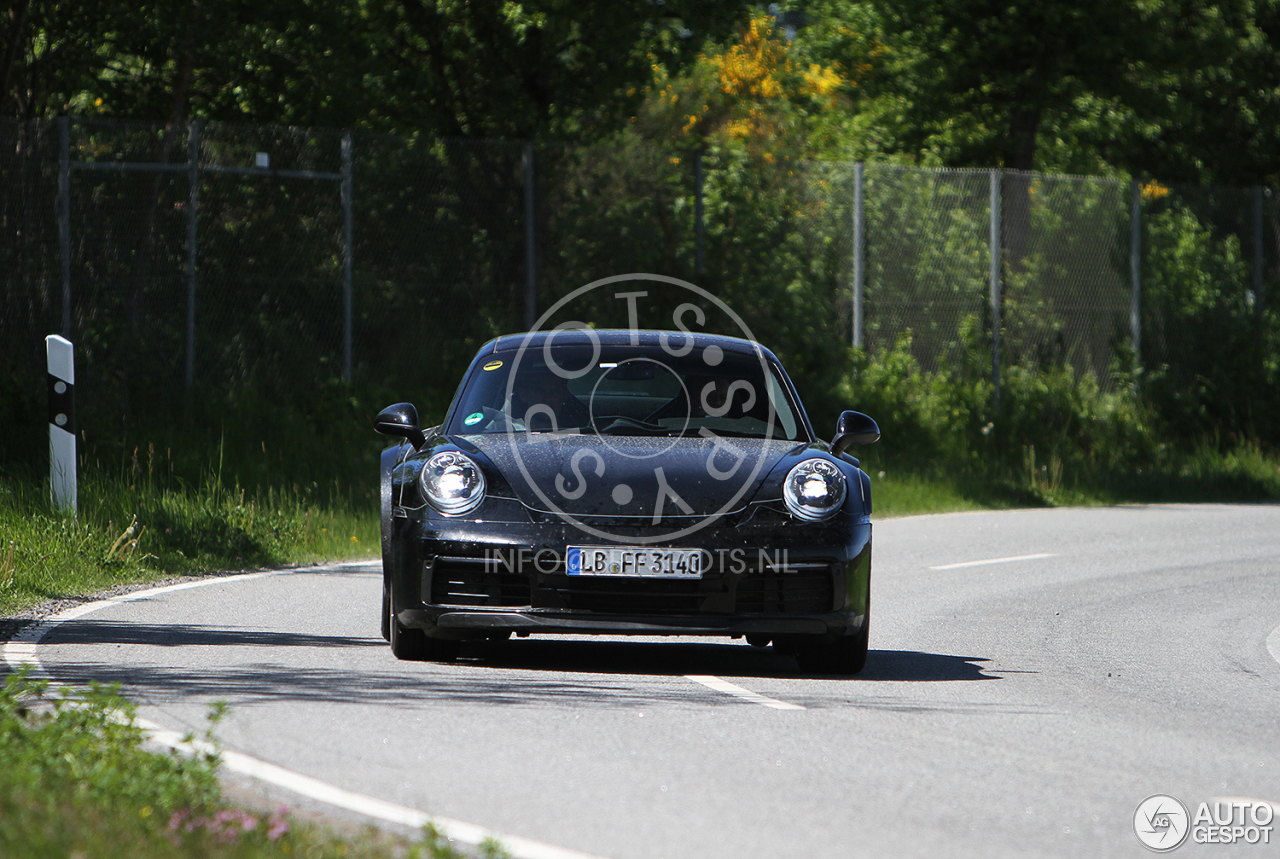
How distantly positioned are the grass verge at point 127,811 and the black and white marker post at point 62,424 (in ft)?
21.3

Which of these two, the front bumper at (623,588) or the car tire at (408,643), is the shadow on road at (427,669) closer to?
the car tire at (408,643)

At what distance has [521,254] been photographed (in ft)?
66.9

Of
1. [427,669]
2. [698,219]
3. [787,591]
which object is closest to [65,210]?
[698,219]

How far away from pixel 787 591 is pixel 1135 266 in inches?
753

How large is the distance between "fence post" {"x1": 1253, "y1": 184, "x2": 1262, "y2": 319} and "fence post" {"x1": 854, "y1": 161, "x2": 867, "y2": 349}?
723 centimetres

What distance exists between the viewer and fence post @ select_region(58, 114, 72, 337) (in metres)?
16.8

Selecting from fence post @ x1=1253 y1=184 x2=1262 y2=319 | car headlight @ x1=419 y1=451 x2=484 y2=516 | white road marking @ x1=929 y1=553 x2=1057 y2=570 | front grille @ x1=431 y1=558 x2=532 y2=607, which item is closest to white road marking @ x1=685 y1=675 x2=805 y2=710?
front grille @ x1=431 y1=558 x2=532 y2=607

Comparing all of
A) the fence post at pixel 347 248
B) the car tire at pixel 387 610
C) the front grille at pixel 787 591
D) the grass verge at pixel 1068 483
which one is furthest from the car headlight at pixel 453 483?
the fence post at pixel 347 248

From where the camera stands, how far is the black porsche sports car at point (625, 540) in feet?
25.1

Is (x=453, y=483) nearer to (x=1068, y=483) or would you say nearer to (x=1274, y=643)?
(x=1274, y=643)

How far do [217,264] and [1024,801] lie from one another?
14148mm

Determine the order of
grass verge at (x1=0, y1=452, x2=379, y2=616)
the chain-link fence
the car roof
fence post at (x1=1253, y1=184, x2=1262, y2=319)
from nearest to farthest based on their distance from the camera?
the car roof
grass verge at (x1=0, y1=452, x2=379, y2=616)
the chain-link fence
fence post at (x1=1253, y1=184, x2=1262, y2=319)

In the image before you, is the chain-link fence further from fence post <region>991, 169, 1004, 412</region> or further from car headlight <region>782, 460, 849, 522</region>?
car headlight <region>782, 460, 849, 522</region>

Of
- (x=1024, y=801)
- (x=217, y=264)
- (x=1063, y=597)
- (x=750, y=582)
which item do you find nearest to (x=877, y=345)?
(x=217, y=264)
